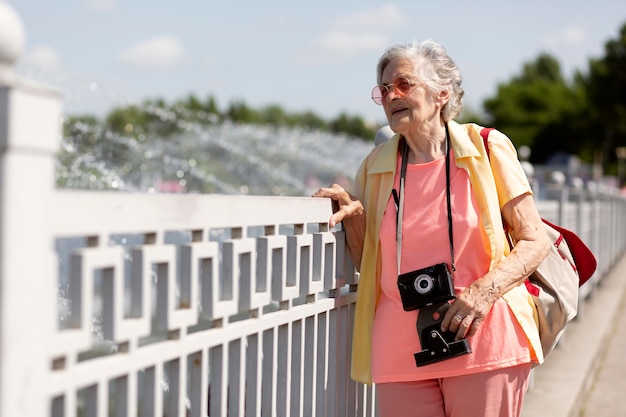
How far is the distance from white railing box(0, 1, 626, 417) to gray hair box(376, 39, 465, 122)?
1.82 ft

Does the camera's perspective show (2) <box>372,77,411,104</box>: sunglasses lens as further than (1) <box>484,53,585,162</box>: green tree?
No

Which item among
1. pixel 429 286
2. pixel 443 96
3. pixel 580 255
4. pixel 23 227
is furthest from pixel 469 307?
pixel 23 227

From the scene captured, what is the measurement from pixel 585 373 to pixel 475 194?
4.48m

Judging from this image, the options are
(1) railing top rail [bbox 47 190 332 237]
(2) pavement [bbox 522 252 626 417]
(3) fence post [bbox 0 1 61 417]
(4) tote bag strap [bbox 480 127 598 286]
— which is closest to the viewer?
(3) fence post [bbox 0 1 61 417]

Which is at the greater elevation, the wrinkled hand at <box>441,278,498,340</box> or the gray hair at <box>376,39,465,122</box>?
the gray hair at <box>376,39,465,122</box>

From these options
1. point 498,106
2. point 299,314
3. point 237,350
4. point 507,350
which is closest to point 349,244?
point 299,314

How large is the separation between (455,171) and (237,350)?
1044mm

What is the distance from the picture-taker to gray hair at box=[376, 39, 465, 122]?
3.43 metres

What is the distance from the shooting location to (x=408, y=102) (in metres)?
3.42

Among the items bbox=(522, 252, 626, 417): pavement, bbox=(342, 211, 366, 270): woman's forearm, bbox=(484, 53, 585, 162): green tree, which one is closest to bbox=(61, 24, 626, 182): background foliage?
bbox=(484, 53, 585, 162): green tree

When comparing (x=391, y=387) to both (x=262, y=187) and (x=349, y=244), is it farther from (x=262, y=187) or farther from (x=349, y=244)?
(x=262, y=187)

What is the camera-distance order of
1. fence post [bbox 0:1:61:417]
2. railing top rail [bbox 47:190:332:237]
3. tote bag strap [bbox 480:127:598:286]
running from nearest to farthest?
fence post [bbox 0:1:61:417]
railing top rail [bbox 47:190:332:237]
tote bag strap [bbox 480:127:598:286]

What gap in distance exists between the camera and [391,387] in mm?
3480

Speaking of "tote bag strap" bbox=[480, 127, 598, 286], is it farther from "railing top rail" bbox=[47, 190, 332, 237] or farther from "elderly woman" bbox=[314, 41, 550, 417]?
"railing top rail" bbox=[47, 190, 332, 237]
